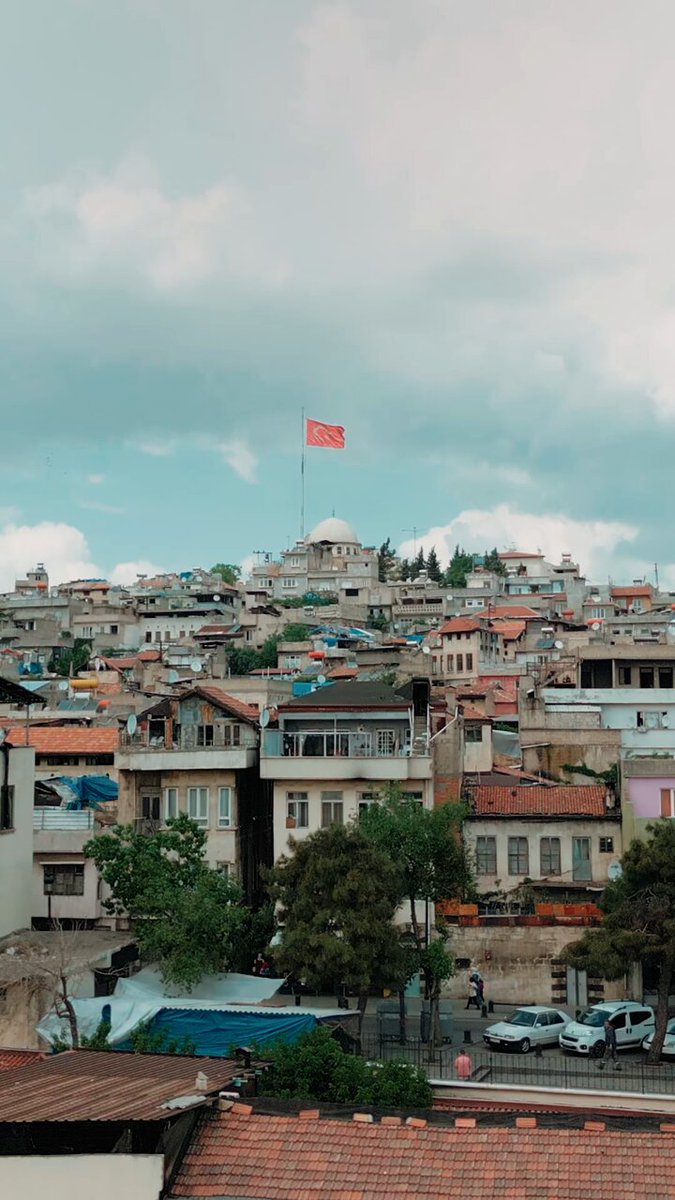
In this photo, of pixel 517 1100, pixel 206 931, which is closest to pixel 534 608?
pixel 206 931

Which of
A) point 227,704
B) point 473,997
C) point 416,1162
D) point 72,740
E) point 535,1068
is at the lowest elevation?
point 535,1068

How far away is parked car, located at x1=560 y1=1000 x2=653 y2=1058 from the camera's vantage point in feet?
91.1

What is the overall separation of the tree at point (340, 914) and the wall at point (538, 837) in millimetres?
7821

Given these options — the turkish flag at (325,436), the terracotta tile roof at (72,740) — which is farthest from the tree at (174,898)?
the turkish flag at (325,436)

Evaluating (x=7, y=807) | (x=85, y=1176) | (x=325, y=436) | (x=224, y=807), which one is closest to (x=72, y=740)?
(x=224, y=807)

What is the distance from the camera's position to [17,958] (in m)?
27.5

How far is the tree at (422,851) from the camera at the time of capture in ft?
101

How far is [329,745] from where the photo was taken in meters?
36.4

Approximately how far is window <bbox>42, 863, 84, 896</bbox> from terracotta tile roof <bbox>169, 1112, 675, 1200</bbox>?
64.9 ft

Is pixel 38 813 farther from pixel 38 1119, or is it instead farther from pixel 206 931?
pixel 38 1119

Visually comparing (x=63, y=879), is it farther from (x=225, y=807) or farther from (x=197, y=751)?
(x=197, y=751)

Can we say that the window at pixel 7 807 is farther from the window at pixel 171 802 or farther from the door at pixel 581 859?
the door at pixel 581 859

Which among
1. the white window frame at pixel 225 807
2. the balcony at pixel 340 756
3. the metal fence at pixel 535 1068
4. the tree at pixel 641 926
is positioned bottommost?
the metal fence at pixel 535 1068

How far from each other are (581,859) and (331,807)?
22.1ft
